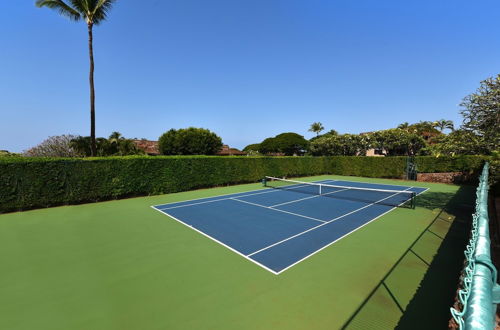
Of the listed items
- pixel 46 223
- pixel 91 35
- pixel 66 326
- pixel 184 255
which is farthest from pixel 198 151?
pixel 66 326

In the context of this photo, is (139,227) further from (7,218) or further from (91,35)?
(91,35)

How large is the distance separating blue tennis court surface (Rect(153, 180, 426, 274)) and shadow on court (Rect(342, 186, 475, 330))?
1864 millimetres

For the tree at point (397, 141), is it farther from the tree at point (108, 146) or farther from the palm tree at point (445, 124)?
the tree at point (108, 146)

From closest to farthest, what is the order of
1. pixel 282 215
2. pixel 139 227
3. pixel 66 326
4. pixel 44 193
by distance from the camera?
1. pixel 66 326
2. pixel 139 227
3. pixel 282 215
4. pixel 44 193

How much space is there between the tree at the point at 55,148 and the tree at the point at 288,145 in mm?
51202

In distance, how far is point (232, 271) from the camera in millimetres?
5508

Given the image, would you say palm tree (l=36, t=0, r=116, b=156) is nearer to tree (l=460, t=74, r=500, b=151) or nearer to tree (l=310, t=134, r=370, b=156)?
tree (l=460, t=74, r=500, b=151)

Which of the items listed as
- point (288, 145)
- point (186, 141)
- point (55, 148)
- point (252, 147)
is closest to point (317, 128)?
point (288, 145)

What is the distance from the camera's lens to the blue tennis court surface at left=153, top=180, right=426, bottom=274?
6645 millimetres

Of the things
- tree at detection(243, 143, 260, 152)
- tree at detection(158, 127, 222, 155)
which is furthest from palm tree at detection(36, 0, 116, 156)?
tree at detection(243, 143, 260, 152)

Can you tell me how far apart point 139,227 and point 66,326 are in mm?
5074

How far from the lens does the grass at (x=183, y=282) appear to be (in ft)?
13.1

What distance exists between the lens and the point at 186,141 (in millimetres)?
36312

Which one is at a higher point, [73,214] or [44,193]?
[44,193]
